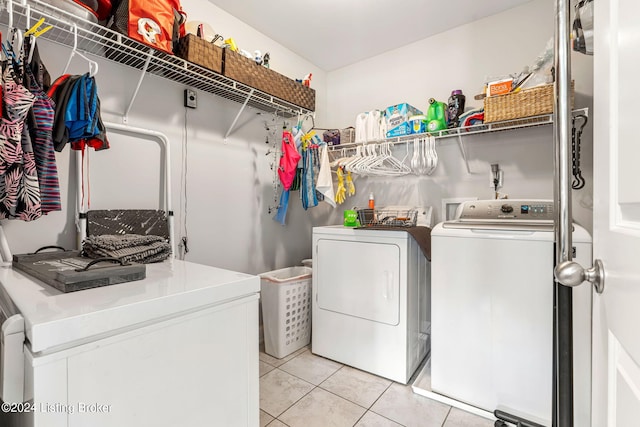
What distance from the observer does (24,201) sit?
3.57ft

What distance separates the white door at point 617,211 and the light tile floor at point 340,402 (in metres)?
1.19

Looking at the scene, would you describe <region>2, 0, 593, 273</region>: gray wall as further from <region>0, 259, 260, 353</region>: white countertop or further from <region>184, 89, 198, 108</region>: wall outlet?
<region>0, 259, 260, 353</region>: white countertop

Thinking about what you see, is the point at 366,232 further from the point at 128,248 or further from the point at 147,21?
the point at 147,21

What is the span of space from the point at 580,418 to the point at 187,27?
2.97 m

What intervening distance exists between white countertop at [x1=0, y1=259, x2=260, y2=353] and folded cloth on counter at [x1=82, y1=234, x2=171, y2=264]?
7.4 inches

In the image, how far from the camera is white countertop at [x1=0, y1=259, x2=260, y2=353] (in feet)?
2.17

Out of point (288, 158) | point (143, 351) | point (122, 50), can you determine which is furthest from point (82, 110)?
point (288, 158)

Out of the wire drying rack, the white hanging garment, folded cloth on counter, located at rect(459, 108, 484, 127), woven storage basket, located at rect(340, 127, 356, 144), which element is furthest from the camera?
woven storage basket, located at rect(340, 127, 356, 144)

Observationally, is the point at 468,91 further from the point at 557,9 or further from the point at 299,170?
the point at 557,9

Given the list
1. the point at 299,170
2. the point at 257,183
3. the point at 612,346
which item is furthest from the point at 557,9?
the point at 257,183

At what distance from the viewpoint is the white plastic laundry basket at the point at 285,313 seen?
219 cm

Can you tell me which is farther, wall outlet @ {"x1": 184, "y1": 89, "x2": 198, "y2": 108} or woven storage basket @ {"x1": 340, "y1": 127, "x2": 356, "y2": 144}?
woven storage basket @ {"x1": 340, "y1": 127, "x2": 356, "y2": 144}

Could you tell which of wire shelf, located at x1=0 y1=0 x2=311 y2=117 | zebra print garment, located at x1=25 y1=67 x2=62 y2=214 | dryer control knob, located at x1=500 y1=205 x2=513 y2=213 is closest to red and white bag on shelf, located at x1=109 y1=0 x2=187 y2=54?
wire shelf, located at x1=0 y1=0 x2=311 y2=117

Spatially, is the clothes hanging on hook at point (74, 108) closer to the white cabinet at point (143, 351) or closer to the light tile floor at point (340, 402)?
the white cabinet at point (143, 351)
